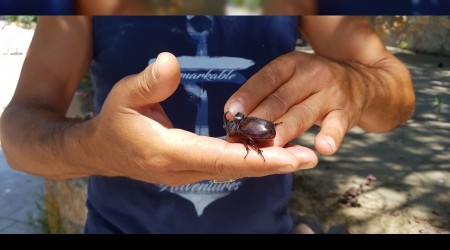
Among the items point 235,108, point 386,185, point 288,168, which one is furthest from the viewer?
point 386,185

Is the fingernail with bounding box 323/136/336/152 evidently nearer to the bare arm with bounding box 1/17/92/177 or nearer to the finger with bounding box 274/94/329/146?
the finger with bounding box 274/94/329/146

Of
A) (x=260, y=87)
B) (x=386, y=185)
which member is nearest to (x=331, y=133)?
(x=260, y=87)

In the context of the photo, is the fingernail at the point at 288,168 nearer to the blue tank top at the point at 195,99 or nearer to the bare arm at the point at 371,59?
the blue tank top at the point at 195,99

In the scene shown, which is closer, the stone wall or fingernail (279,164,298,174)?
fingernail (279,164,298,174)

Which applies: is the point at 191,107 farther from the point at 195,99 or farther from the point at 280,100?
the point at 280,100

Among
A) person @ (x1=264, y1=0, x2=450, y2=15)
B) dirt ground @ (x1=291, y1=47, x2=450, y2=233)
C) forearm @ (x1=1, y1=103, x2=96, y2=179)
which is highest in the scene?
person @ (x1=264, y1=0, x2=450, y2=15)

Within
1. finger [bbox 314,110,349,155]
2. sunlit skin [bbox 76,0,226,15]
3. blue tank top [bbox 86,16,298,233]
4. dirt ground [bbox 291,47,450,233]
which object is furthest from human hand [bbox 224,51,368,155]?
dirt ground [bbox 291,47,450,233]
